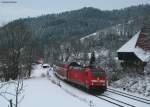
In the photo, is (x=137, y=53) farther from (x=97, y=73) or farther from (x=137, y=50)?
(x=97, y=73)

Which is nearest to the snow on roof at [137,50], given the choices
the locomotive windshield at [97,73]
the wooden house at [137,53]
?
the wooden house at [137,53]

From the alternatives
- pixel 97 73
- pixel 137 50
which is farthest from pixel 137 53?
pixel 97 73

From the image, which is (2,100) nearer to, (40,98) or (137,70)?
(40,98)

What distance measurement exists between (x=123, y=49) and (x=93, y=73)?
23510 mm

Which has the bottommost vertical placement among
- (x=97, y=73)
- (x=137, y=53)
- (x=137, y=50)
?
(x=97, y=73)

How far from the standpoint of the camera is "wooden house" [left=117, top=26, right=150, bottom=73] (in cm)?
5206

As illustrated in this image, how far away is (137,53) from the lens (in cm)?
5466

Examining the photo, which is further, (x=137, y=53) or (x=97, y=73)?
(x=137, y=53)

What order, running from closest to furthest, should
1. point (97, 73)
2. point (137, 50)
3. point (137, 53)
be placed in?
point (97, 73) → point (137, 53) → point (137, 50)

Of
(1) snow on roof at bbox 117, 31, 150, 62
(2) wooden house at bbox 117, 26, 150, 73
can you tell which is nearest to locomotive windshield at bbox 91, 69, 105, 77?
(2) wooden house at bbox 117, 26, 150, 73

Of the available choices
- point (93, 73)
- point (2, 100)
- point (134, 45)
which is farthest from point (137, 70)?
point (2, 100)

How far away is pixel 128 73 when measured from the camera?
4922 cm

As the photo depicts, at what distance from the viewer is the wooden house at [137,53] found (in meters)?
52.1

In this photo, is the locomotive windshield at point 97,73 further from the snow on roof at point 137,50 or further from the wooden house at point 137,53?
the snow on roof at point 137,50
